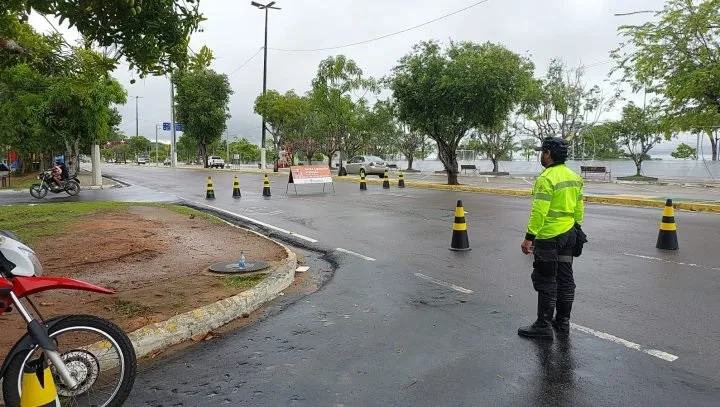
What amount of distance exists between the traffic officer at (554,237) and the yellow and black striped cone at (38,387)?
3637 millimetres

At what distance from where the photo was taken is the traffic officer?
4.71m

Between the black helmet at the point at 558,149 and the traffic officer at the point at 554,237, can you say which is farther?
the black helmet at the point at 558,149

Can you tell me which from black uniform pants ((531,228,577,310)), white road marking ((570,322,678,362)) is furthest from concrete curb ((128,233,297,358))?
white road marking ((570,322,678,362))

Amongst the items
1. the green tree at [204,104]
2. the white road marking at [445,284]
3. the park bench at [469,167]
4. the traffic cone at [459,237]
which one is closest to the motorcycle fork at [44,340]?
the white road marking at [445,284]

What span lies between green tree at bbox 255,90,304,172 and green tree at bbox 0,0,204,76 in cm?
3605

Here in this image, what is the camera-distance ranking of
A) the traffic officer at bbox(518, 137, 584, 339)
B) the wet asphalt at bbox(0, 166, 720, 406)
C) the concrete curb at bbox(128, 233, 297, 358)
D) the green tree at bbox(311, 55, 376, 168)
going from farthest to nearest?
the green tree at bbox(311, 55, 376, 168) → the traffic officer at bbox(518, 137, 584, 339) → the concrete curb at bbox(128, 233, 297, 358) → the wet asphalt at bbox(0, 166, 720, 406)

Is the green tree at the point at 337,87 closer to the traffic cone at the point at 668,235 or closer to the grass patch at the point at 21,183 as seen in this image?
the grass patch at the point at 21,183

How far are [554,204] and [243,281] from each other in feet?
12.0

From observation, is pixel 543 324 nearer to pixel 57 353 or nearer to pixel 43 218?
pixel 57 353

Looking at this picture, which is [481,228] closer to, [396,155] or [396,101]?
[396,101]

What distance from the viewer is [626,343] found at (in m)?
4.46

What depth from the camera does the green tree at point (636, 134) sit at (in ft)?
123

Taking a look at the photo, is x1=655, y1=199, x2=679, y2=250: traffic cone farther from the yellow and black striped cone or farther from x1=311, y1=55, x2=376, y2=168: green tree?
x1=311, y1=55, x2=376, y2=168: green tree

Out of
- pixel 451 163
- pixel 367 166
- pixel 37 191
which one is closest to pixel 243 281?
pixel 37 191
